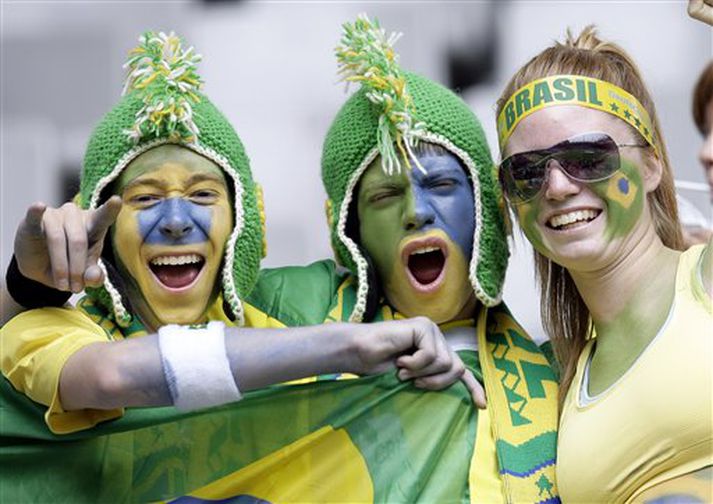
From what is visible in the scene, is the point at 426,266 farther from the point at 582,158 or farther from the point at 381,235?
the point at 582,158

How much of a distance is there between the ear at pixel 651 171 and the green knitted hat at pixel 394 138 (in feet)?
1.03

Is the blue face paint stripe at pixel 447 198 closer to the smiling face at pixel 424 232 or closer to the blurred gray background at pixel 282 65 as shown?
the smiling face at pixel 424 232

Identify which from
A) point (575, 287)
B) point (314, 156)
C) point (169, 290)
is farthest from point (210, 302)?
point (314, 156)

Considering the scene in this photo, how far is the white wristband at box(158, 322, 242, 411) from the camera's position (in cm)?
225

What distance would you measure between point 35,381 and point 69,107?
2.41m

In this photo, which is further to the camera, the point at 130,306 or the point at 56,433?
the point at 130,306

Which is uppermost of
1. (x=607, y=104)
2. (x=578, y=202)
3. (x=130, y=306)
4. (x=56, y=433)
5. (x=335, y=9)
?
(x=335, y=9)

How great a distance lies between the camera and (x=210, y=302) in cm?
265

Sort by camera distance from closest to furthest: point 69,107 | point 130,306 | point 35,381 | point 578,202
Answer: point 35,381 < point 578,202 < point 130,306 < point 69,107

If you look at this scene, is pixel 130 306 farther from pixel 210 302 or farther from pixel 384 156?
pixel 384 156

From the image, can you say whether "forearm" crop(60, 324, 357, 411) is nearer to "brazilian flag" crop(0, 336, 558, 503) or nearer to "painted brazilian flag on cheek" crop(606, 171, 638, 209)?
"brazilian flag" crop(0, 336, 558, 503)

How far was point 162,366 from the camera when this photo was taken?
2.25 meters

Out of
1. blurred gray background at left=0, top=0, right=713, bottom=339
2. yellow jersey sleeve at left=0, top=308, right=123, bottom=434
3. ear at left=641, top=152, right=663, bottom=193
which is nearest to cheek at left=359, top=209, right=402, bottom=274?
ear at left=641, top=152, right=663, bottom=193

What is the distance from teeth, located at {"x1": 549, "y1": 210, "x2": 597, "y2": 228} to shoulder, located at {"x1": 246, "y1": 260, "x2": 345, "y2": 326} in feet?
1.76
